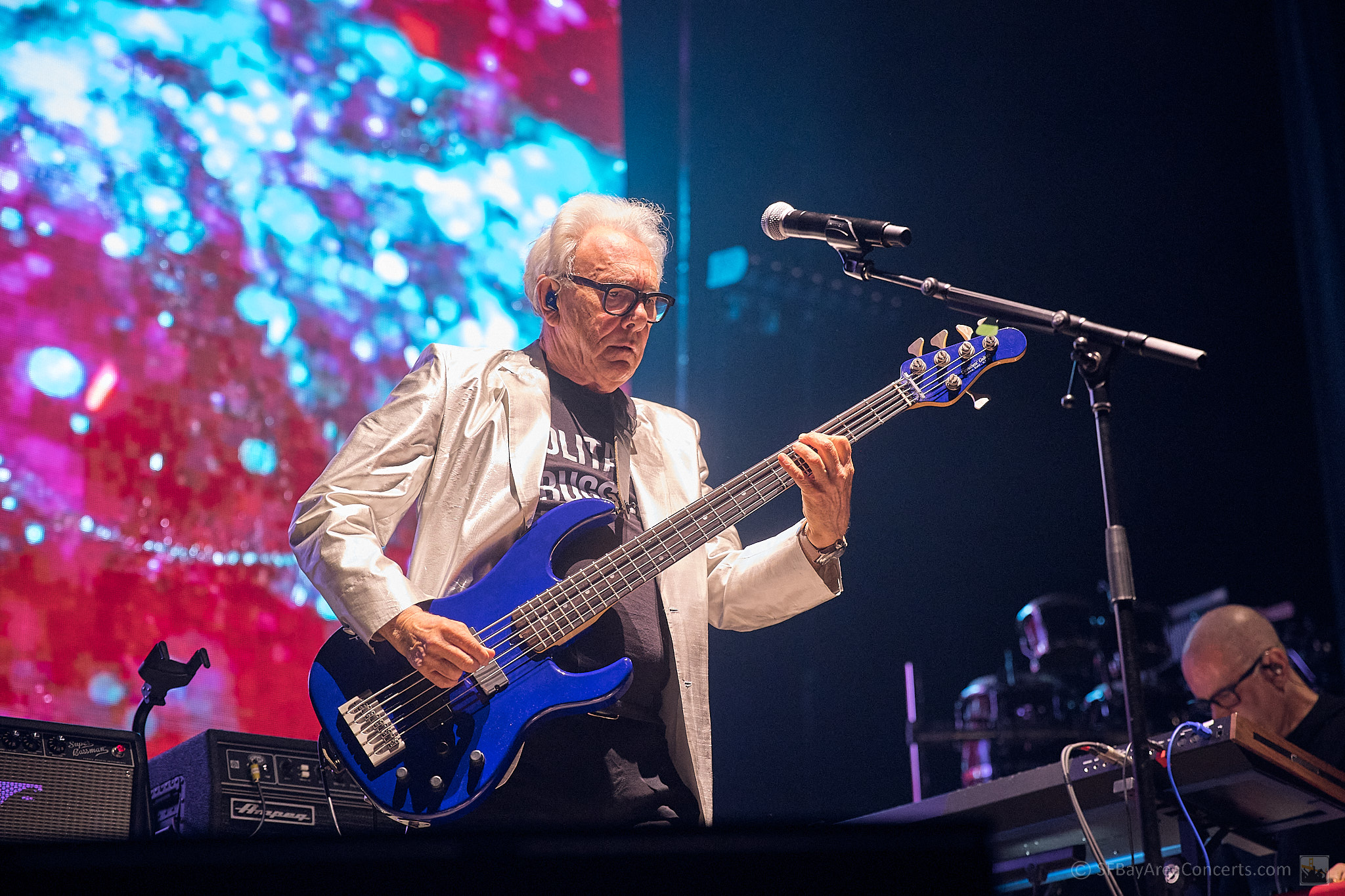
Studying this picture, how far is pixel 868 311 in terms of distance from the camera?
18.4 ft

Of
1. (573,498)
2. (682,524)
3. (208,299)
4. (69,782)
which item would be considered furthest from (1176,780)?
(208,299)

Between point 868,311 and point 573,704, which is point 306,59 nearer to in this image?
point 573,704

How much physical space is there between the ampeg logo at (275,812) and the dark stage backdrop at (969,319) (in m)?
2.61

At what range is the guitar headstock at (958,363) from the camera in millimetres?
2621

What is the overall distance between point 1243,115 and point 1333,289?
1091 millimetres

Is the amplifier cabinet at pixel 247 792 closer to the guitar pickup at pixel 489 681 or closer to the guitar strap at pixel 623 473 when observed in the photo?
the guitar pickup at pixel 489 681

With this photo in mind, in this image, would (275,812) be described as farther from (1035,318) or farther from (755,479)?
(1035,318)

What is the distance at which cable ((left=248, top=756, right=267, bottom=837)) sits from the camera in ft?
7.86

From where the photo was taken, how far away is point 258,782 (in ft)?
7.97

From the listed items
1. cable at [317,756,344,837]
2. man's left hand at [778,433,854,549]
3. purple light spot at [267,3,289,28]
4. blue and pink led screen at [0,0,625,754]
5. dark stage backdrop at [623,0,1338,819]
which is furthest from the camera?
dark stage backdrop at [623,0,1338,819]

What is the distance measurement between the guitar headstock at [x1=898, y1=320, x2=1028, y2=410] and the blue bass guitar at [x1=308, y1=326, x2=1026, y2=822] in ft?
2.07

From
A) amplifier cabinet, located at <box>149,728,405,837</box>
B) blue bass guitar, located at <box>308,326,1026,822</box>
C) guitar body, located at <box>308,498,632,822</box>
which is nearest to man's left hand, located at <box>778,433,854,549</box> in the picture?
blue bass guitar, located at <box>308,326,1026,822</box>

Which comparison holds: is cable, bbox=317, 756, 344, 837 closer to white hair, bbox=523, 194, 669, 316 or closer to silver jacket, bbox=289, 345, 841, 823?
silver jacket, bbox=289, 345, 841, 823

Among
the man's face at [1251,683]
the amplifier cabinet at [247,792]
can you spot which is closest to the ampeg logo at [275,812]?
the amplifier cabinet at [247,792]
